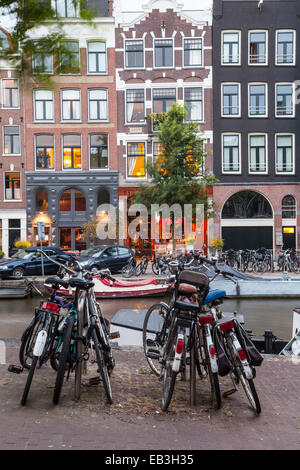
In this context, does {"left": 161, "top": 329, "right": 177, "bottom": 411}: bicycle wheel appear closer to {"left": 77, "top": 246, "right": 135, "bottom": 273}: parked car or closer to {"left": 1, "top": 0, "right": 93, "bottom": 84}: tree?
{"left": 1, "top": 0, "right": 93, "bottom": 84}: tree

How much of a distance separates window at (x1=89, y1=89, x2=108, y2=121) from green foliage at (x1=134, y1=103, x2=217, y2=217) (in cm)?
739

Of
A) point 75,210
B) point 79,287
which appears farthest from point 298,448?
point 75,210

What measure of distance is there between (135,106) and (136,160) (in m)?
3.53

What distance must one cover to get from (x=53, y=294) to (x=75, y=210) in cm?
2348

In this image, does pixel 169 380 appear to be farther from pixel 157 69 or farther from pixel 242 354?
pixel 157 69

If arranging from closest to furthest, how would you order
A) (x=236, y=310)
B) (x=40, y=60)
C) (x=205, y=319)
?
(x=205, y=319) → (x=40, y=60) → (x=236, y=310)

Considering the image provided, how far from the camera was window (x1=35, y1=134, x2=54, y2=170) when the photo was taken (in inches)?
1070

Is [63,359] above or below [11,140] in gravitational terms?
below

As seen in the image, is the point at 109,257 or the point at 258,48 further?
the point at 258,48

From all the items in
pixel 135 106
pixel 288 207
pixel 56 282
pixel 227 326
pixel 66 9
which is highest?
pixel 135 106

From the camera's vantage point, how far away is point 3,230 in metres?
27.3

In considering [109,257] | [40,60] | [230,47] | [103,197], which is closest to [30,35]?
[40,60]

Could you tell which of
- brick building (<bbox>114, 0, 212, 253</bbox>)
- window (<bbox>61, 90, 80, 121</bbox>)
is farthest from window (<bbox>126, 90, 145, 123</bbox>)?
window (<bbox>61, 90, 80, 121</bbox>)

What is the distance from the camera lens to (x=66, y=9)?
4.57 m
